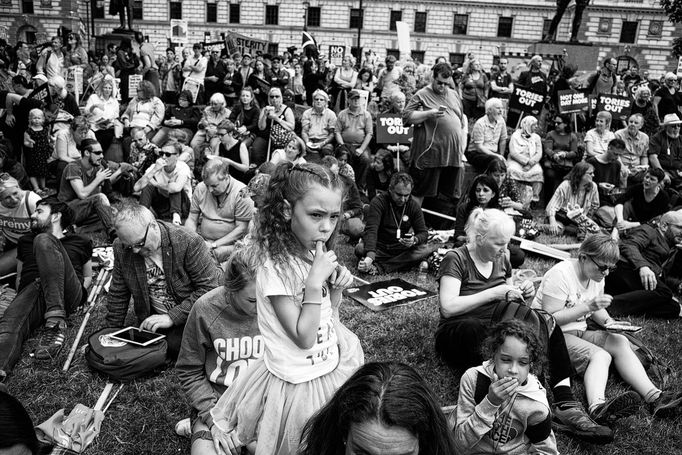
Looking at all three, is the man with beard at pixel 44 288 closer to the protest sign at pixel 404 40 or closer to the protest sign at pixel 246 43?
the protest sign at pixel 404 40

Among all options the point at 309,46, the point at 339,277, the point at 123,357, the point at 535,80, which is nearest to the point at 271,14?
the point at 309,46

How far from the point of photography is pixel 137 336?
13.2ft

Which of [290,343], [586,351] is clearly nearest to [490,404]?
[290,343]

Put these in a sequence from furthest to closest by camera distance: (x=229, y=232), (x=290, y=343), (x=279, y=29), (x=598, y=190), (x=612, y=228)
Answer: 1. (x=279, y=29)
2. (x=598, y=190)
3. (x=612, y=228)
4. (x=229, y=232)
5. (x=290, y=343)

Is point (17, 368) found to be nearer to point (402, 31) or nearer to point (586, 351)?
point (586, 351)

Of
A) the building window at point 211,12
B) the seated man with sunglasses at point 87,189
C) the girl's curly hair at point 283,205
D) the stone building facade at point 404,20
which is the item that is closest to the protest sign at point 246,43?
the seated man with sunglasses at point 87,189

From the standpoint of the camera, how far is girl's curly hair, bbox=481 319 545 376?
110 inches

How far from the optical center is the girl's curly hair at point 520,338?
281 centimetres

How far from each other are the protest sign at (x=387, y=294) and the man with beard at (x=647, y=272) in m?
1.81

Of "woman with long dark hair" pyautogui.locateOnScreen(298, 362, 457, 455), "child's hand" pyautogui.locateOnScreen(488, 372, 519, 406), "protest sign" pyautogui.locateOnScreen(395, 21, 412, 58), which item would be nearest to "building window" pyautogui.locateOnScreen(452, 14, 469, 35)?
"protest sign" pyautogui.locateOnScreen(395, 21, 412, 58)

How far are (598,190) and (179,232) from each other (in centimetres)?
680

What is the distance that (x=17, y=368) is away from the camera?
3988mm

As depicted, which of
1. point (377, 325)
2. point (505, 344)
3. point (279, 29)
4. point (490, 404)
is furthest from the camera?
point (279, 29)

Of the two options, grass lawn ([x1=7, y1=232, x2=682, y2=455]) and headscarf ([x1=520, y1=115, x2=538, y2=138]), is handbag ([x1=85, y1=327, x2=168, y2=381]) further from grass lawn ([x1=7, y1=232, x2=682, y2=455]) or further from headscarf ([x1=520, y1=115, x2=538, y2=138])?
headscarf ([x1=520, y1=115, x2=538, y2=138])
